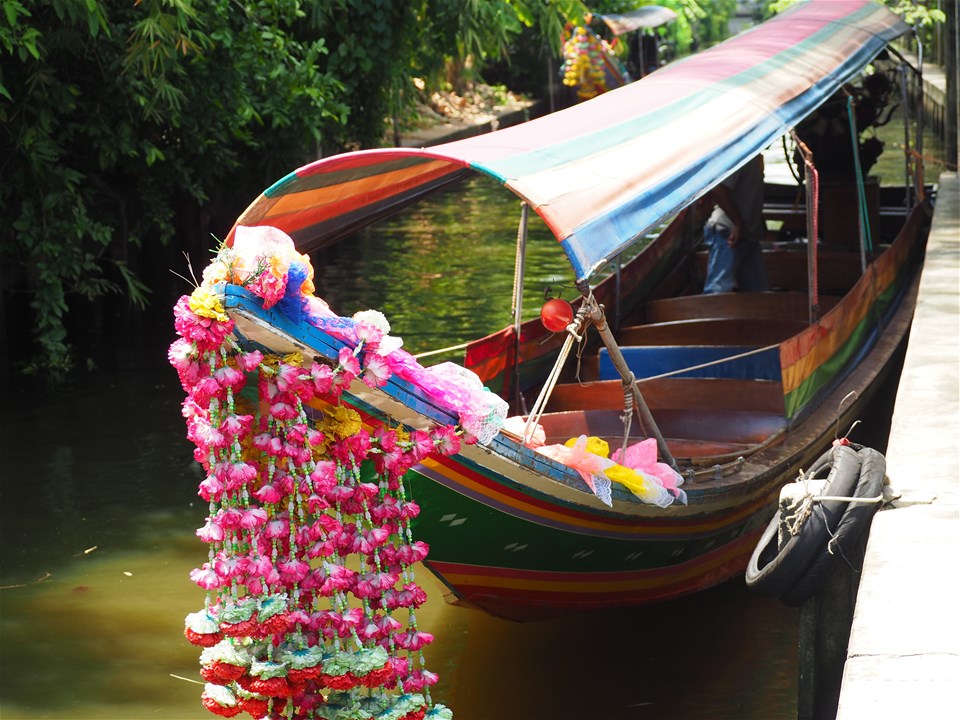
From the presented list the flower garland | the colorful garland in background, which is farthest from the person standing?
the colorful garland in background

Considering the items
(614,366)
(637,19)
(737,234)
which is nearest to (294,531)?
(614,366)

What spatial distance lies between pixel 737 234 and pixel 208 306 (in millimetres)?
5109

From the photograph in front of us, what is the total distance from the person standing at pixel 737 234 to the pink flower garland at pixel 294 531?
14.5 feet

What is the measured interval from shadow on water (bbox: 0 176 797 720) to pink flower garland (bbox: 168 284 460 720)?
104 cm

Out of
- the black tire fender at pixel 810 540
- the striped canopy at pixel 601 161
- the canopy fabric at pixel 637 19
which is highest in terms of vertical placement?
the canopy fabric at pixel 637 19

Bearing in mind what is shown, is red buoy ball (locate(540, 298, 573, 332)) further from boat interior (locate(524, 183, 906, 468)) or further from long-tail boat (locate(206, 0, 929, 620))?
boat interior (locate(524, 183, 906, 468))

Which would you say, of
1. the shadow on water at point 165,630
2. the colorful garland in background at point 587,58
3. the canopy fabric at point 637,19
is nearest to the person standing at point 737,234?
the shadow on water at point 165,630

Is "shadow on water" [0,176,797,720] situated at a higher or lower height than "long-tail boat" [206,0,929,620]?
lower

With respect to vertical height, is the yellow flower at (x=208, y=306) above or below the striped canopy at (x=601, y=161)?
below

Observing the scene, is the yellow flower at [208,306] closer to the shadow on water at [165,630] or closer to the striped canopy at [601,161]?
the striped canopy at [601,161]

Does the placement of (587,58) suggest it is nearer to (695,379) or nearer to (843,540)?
(695,379)

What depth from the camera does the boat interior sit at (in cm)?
576

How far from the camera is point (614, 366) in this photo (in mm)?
5508

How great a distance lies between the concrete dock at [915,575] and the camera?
280 centimetres
